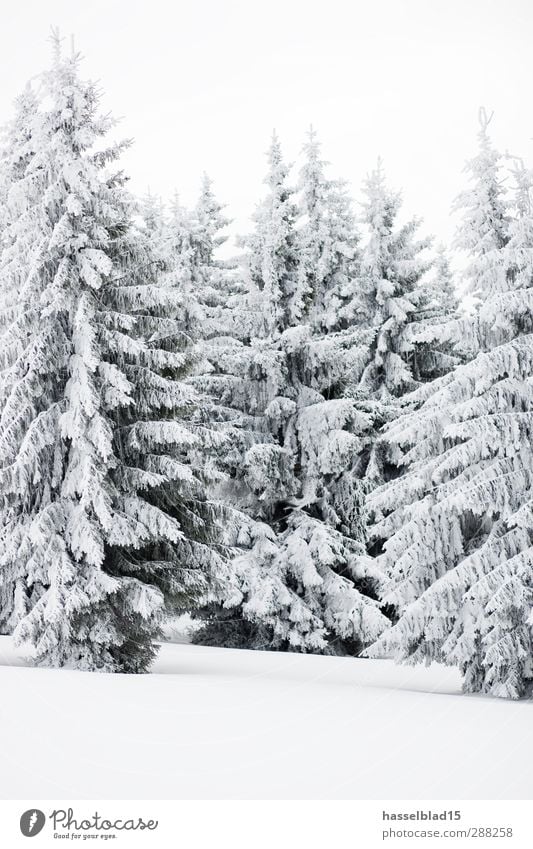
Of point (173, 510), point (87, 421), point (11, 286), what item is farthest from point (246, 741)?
point (11, 286)

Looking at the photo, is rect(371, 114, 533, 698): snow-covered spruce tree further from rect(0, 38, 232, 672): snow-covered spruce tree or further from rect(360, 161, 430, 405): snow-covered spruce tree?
rect(360, 161, 430, 405): snow-covered spruce tree

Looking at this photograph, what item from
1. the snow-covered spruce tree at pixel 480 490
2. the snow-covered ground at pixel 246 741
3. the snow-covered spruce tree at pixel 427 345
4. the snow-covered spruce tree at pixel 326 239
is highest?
the snow-covered spruce tree at pixel 326 239

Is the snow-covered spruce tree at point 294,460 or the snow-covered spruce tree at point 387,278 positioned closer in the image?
the snow-covered spruce tree at point 294,460

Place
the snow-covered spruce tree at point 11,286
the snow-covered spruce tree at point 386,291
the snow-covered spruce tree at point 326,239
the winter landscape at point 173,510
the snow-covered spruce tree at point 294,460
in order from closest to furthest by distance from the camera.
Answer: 1. the winter landscape at point 173,510
2. the snow-covered spruce tree at point 11,286
3. the snow-covered spruce tree at point 294,460
4. the snow-covered spruce tree at point 326,239
5. the snow-covered spruce tree at point 386,291

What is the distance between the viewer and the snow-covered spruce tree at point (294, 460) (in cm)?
1781

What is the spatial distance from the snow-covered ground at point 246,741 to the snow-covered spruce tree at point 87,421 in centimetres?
124

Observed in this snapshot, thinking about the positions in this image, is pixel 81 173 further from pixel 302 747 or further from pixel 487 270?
pixel 302 747

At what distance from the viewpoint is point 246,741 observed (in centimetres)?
620

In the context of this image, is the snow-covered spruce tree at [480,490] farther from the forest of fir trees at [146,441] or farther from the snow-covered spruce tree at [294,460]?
the snow-covered spruce tree at [294,460]

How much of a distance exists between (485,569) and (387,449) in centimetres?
964

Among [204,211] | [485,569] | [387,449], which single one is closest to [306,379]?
[387,449]

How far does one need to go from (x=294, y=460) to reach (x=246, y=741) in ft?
44.0

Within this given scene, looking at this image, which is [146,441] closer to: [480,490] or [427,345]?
[480,490]

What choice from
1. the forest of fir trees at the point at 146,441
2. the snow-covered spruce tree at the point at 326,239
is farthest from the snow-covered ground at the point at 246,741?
the snow-covered spruce tree at the point at 326,239
